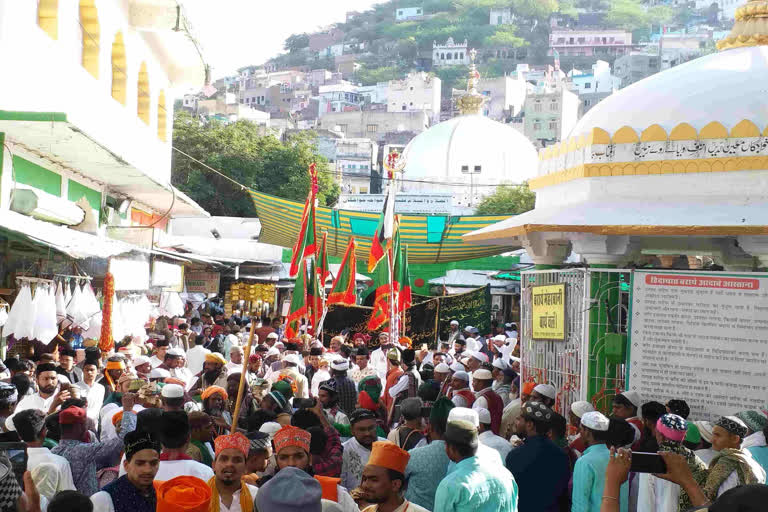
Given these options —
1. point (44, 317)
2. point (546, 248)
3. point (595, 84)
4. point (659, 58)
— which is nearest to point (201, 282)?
point (44, 317)

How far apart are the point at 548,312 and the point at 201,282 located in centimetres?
1384

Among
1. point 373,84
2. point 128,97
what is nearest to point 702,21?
point 373,84

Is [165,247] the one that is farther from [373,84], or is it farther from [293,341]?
[373,84]

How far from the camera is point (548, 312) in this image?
30.3ft

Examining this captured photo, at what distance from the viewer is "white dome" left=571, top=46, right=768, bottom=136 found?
28.2 feet

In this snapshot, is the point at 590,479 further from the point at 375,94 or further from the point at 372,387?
the point at 375,94

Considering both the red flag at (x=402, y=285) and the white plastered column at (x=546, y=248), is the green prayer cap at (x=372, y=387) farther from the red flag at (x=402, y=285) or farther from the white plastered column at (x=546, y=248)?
the red flag at (x=402, y=285)

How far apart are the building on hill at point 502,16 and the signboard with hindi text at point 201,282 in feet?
545

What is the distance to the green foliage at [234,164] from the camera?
4369 centimetres

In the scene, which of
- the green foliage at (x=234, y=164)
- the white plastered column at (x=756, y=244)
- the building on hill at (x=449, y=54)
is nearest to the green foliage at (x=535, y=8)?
the building on hill at (x=449, y=54)

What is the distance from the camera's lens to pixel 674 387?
7992mm

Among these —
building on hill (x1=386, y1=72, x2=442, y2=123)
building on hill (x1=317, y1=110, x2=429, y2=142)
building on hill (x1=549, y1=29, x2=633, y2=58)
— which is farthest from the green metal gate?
building on hill (x1=549, y1=29, x2=633, y2=58)

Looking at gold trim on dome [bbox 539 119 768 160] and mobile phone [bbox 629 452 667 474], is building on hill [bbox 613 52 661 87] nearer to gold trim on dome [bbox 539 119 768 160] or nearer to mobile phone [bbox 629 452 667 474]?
gold trim on dome [bbox 539 119 768 160]

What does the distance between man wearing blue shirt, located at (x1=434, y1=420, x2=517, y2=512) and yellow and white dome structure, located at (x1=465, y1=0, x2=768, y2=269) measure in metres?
3.81
